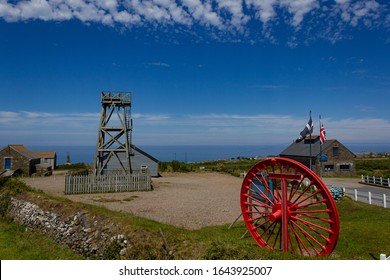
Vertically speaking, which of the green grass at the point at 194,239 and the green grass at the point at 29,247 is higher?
the green grass at the point at 194,239

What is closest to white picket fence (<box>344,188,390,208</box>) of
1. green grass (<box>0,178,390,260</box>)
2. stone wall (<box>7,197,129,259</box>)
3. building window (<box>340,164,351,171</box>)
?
green grass (<box>0,178,390,260</box>)

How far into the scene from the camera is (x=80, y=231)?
11914 millimetres

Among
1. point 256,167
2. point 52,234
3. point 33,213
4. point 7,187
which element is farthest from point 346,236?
point 7,187

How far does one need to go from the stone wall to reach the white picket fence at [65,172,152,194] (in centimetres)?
644

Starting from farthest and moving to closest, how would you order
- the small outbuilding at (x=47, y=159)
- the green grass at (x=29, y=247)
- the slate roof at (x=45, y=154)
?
the slate roof at (x=45, y=154)
the small outbuilding at (x=47, y=159)
the green grass at (x=29, y=247)

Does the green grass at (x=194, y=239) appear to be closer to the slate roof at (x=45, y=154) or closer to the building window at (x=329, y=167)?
the building window at (x=329, y=167)

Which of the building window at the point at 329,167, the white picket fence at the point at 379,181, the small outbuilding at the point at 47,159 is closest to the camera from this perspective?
the white picket fence at the point at 379,181

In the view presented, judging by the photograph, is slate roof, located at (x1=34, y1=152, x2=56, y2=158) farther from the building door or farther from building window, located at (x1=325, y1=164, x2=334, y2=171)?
building window, located at (x1=325, y1=164, x2=334, y2=171)

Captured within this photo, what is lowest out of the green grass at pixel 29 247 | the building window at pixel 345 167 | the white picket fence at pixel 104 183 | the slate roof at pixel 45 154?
the green grass at pixel 29 247

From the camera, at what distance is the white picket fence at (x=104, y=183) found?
22578mm

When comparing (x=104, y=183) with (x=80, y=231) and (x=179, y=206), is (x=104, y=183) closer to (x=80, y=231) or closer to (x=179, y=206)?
Answer: (x=179, y=206)

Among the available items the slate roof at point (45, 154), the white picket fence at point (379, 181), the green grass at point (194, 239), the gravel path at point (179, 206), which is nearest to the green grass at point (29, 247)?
the green grass at point (194, 239)

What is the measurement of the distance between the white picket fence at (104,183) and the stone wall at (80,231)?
6.44 metres
